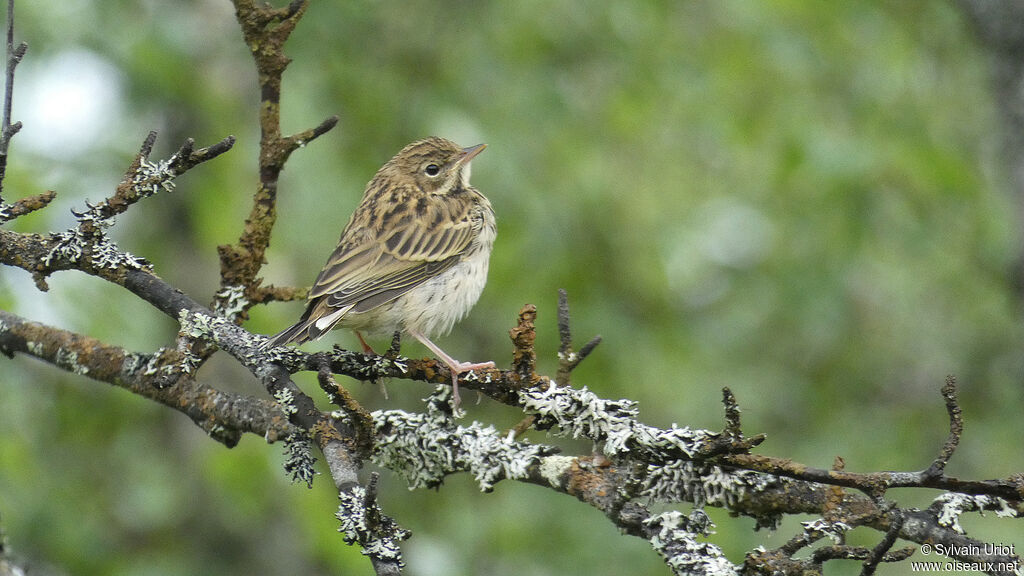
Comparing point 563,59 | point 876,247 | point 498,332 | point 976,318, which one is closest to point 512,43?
point 563,59

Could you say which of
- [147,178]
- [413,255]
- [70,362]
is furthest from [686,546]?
[413,255]

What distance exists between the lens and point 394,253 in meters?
4.99

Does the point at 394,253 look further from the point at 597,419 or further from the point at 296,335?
the point at 597,419

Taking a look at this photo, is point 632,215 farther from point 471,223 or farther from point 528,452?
point 528,452

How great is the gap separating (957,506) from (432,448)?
1523 mm

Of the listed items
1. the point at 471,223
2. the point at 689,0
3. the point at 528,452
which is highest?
the point at 689,0

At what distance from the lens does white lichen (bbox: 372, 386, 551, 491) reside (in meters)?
3.15

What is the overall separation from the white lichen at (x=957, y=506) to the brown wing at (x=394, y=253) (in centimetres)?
261

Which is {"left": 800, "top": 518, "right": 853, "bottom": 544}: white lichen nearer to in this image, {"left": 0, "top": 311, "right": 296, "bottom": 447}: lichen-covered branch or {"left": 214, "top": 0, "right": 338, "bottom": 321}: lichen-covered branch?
{"left": 0, "top": 311, "right": 296, "bottom": 447}: lichen-covered branch

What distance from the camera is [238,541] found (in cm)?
757

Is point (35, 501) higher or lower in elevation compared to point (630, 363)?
lower

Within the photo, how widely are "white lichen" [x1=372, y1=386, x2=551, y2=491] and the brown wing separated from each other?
1215 mm

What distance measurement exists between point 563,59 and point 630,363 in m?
2.34

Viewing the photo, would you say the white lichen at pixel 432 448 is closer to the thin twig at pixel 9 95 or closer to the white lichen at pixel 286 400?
the white lichen at pixel 286 400
